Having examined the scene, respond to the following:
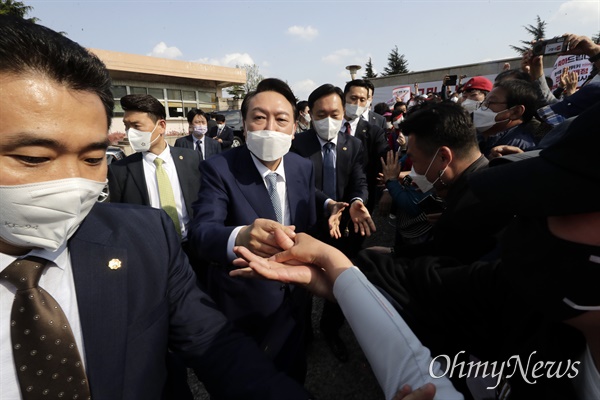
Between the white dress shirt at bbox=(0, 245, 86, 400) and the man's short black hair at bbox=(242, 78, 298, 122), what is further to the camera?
the man's short black hair at bbox=(242, 78, 298, 122)

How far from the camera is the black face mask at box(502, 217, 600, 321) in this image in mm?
824

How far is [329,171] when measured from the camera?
337 centimetres

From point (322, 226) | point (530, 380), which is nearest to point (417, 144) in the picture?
point (322, 226)

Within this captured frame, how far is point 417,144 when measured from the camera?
225 cm

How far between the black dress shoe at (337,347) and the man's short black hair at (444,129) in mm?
1834

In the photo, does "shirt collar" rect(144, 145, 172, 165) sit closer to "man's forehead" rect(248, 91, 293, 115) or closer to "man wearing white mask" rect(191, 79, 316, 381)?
"man wearing white mask" rect(191, 79, 316, 381)

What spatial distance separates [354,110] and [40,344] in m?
4.60

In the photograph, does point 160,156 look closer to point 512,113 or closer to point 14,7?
point 512,113

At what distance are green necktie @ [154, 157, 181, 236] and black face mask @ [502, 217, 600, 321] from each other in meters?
2.68

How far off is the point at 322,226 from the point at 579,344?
67.3 inches

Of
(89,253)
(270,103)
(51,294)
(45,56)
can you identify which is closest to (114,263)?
(89,253)

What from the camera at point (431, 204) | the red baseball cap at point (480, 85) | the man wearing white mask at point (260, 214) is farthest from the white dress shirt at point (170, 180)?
the red baseball cap at point (480, 85)

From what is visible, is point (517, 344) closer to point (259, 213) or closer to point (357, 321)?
point (357, 321)

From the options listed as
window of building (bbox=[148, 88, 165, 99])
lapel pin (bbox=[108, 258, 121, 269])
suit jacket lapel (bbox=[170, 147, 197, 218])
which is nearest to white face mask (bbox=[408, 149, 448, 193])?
lapel pin (bbox=[108, 258, 121, 269])
